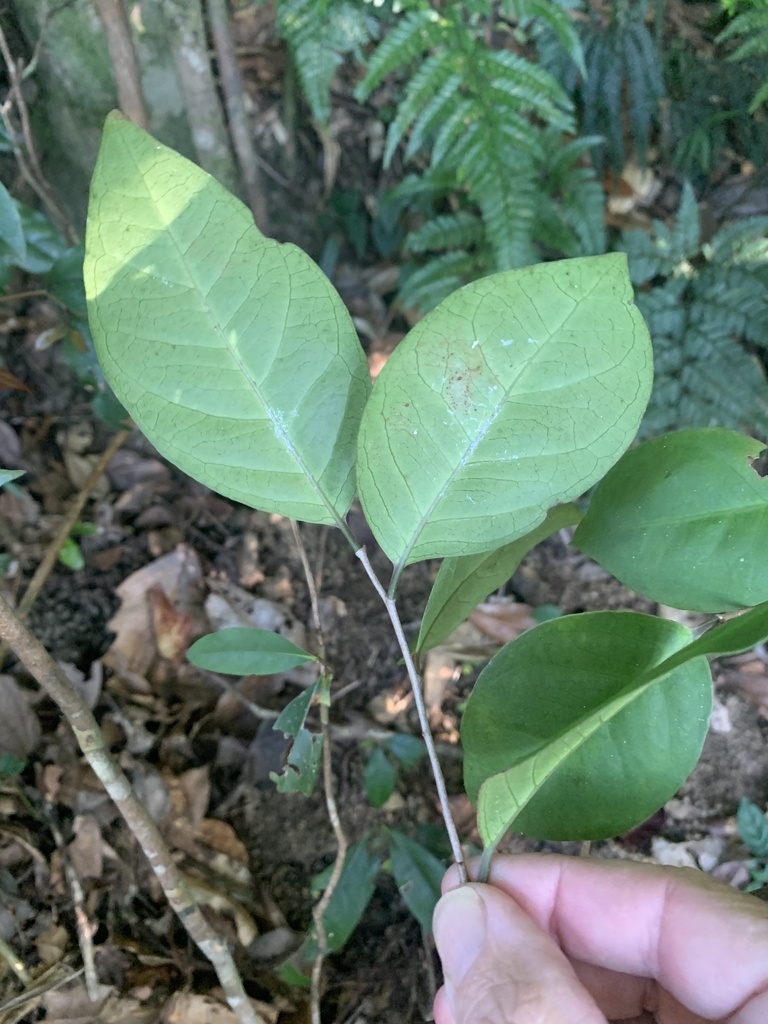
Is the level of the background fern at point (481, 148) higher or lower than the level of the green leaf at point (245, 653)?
higher

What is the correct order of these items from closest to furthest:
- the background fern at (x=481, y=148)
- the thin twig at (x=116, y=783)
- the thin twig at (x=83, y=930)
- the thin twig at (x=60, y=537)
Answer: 1. the thin twig at (x=116, y=783)
2. the thin twig at (x=83, y=930)
3. the thin twig at (x=60, y=537)
4. the background fern at (x=481, y=148)

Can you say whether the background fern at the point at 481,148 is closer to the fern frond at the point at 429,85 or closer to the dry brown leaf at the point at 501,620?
the fern frond at the point at 429,85

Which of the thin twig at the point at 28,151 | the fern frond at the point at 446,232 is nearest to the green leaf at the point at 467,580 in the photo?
the thin twig at the point at 28,151

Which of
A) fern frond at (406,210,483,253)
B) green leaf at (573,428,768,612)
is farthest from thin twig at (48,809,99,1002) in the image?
fern frond at (406,210,483,253)

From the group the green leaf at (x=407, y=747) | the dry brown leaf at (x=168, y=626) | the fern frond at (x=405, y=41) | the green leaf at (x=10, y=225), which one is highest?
the fern frond at (x=405, y=41)

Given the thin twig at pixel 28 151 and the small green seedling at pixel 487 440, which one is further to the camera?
the thin twig at pixel 28 151

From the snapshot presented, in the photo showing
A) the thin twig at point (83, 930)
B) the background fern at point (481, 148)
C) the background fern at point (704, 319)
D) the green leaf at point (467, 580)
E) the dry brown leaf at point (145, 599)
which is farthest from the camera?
the background fern at point (704, 319)

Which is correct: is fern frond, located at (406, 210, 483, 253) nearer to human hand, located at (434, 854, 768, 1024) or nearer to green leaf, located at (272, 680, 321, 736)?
green leaf, located at (272, 680, 321, 736)
